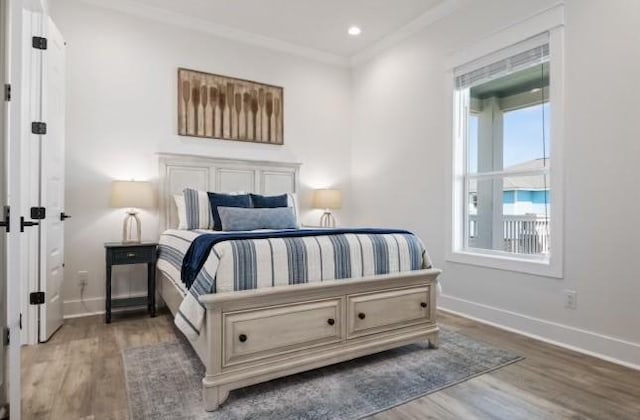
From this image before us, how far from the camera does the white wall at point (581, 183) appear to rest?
7.98 ft

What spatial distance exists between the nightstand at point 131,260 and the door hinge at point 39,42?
160 centimetres

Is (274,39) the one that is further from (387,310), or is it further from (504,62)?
(387,310)

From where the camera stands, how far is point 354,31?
4.29 m

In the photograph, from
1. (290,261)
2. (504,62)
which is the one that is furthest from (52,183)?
(504,62)

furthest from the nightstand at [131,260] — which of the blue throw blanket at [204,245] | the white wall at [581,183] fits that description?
the white wall at [581,183]

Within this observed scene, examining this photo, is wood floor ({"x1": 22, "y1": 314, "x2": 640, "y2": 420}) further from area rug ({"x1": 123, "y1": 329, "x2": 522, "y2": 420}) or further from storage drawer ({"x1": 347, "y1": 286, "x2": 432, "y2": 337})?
storage drawer ({"x1": 347, "y1": 286, "x2": 432, "y2": 337})

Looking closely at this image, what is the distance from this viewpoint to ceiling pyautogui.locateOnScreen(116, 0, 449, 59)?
3709 millimetres

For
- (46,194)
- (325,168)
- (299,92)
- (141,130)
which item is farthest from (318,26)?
(46,194)

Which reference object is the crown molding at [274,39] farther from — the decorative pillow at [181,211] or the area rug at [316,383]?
the area rug at [316,383]

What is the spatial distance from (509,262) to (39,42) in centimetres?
399

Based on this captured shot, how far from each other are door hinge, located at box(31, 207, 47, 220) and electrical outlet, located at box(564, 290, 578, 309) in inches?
152

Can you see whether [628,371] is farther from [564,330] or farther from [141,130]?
[141,130]

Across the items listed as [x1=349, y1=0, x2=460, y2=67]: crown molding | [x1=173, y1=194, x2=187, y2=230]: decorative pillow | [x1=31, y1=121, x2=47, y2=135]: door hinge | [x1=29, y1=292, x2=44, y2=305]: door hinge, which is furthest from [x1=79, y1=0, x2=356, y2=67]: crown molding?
[x1=29, y1=292, x2=44, y2=305]: door hinge

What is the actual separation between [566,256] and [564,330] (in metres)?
0.54
